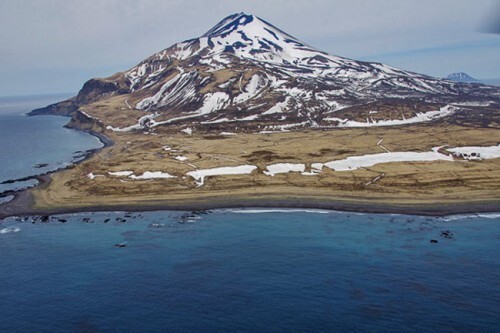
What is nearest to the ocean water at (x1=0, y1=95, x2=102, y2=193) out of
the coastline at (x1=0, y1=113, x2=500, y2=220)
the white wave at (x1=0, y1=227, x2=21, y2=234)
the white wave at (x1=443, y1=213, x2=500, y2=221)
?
the coastline at (x1=0, y1=113, x2=500, y2=220)

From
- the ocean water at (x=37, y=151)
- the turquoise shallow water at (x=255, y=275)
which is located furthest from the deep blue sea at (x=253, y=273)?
the ocean water at (x=37, y=151)

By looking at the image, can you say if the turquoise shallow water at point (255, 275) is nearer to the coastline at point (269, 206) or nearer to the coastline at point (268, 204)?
the coastline at point (269, 206)

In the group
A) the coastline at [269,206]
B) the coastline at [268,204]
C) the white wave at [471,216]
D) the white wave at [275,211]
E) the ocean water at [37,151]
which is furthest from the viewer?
the ocean water at [37,151]

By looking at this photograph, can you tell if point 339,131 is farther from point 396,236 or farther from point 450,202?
point 396,236

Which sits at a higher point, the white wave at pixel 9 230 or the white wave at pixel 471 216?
the white wave at pixel 471 216

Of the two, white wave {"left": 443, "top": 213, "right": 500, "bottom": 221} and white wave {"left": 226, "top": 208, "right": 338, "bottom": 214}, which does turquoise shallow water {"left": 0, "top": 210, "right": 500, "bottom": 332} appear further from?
white wave {"left": 226, "top": 208, "right": 338, "bottom": 214}
